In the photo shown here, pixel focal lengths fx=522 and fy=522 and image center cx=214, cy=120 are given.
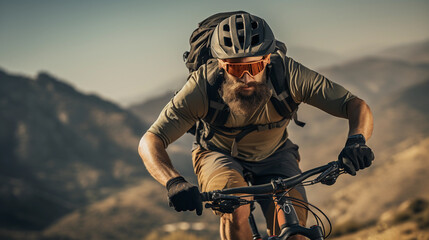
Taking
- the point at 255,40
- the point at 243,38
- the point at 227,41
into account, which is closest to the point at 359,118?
the point at 255,40

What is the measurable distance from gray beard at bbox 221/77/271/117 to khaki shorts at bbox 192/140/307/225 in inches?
23.7

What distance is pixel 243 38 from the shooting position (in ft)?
17.1

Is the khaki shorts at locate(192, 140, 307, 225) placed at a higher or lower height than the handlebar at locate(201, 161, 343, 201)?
higher

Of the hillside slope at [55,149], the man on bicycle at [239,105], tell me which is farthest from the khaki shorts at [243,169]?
the hillside slope at [55,149]

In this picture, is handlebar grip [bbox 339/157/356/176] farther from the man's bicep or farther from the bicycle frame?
the man's bicep

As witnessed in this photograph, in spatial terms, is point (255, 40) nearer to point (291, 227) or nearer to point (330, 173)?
point (330, 173)

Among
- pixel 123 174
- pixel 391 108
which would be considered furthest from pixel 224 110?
pixel 391 108

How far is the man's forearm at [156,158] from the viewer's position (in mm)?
→ 4936

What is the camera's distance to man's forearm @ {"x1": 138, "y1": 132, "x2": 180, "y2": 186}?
494 centimetres

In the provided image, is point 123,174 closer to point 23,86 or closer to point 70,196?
point 70,196

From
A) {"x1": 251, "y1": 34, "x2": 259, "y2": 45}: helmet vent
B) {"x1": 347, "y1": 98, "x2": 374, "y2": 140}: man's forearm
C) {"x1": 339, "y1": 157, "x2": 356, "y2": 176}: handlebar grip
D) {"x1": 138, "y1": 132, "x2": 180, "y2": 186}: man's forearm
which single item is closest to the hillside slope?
{"x1": 138, "y1": 132, "x2": 180, "y2": 186}: man's forearm

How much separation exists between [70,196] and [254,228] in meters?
81.7

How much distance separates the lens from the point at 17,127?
9938 centimetres

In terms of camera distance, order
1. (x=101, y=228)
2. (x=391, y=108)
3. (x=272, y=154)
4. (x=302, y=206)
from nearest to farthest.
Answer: (x=302, y=206) → (x=272, y=154) → (x=101, y=228) → (x=391, y=108)
